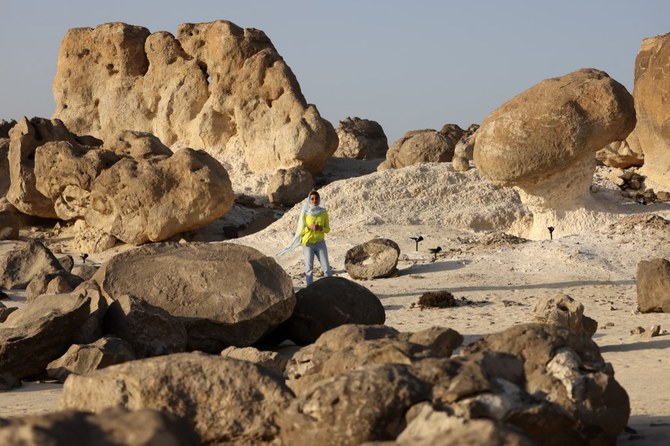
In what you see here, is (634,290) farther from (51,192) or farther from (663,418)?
(51,192)

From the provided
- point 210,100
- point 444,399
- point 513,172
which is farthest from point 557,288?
point 210,100

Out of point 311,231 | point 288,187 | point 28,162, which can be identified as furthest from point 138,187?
point 311,231

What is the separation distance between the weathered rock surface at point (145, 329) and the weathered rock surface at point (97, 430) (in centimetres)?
537

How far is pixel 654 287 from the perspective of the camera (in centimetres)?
1359

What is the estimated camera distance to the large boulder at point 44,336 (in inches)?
388

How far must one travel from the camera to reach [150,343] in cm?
1026

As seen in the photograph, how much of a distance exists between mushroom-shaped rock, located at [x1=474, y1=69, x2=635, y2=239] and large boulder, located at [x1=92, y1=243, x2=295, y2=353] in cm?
758

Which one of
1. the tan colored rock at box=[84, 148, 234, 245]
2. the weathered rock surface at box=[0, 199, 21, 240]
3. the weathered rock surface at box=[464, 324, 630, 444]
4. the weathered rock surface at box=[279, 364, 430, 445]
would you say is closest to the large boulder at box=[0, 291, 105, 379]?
the weathered rock surface at box=[464, 324, 630, 444]

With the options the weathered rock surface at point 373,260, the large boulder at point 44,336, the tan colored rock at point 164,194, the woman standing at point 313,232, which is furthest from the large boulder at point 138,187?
the large boulder at point 44,336

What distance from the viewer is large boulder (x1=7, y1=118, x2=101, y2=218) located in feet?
79.5

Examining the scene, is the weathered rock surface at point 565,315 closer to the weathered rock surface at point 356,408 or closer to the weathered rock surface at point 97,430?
the weathered rock surface at point 356,408

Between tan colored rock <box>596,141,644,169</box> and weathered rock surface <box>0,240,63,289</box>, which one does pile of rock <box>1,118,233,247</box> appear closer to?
weathered rock surface <box>0,240,63,289</box>

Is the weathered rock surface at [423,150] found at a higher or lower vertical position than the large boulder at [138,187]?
higher

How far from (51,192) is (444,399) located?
732 inches
